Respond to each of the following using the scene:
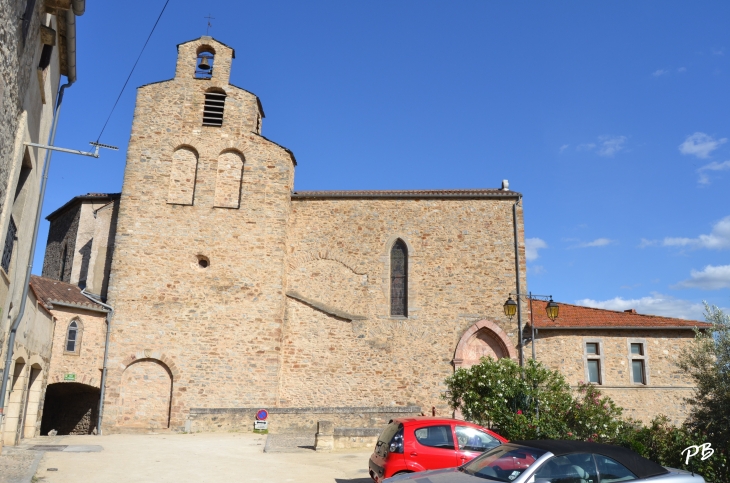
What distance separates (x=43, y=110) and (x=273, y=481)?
22.8ft

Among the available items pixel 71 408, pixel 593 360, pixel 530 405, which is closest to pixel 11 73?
pixel 530 405

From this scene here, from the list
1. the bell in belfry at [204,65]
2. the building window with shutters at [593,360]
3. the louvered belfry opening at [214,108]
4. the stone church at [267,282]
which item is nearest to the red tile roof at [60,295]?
the stone church at [267,282]

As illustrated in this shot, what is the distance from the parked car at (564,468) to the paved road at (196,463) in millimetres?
3807

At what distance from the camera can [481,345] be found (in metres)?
17.8

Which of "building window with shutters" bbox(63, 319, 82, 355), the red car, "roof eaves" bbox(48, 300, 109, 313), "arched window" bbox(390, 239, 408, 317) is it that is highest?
"arched window" bbox(390, 239, 408, 317)

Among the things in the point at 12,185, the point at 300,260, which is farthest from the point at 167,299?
the point at 12,185

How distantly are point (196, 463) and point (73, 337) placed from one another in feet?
26.1

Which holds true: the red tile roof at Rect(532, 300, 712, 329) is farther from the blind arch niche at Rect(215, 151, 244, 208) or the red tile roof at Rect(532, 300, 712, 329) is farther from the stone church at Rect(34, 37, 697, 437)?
the blind arch niche at Rect(215, 151, 244, 208)

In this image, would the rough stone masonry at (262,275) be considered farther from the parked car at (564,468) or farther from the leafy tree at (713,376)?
the parked car at (564,468)

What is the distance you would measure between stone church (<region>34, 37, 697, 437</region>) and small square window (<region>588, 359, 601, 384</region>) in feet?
0.37

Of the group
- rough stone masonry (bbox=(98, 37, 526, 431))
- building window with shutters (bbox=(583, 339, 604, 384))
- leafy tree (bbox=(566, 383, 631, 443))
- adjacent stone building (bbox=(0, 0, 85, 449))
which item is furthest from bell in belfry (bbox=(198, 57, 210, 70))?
leafy tree (bbox=(566, 383, 631, 443))

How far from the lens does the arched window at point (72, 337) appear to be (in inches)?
629

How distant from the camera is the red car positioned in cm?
779

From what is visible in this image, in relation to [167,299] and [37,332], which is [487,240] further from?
[37,332]
